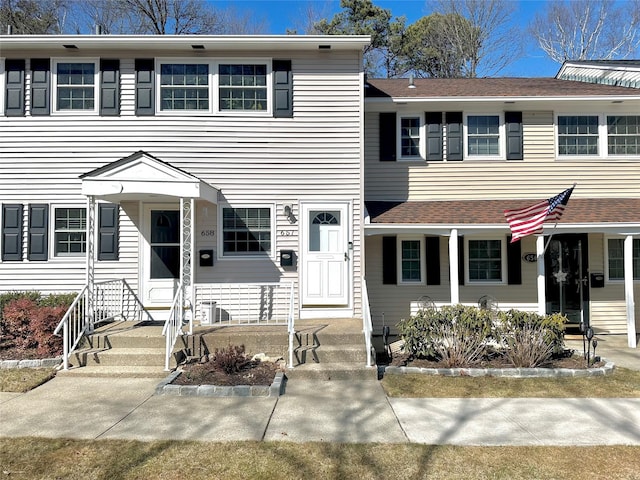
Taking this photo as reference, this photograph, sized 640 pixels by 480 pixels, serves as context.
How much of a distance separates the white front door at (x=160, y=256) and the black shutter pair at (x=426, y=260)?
4.58 m

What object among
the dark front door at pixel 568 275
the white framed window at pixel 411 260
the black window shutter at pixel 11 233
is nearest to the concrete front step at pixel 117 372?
the black window shutter at pixel 11 233

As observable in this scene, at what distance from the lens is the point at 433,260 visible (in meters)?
9.79

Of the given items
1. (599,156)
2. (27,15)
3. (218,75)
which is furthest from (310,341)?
(27,15)

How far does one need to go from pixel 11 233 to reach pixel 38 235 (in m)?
0.57

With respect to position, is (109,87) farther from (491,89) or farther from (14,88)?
(491,89)

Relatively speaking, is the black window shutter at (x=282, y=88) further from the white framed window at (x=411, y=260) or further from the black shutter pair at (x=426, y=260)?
the white framed window at (x=411, y=260)

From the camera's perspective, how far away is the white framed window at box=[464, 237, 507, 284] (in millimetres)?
9875

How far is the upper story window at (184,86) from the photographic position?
8.66 meters

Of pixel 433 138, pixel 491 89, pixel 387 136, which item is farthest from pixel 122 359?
pixel 491 89

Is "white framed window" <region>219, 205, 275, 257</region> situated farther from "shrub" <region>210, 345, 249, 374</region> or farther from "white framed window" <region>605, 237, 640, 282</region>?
"white framed window" <region>605, 237, 640, 282</region>

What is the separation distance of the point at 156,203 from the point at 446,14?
21827 millimetres

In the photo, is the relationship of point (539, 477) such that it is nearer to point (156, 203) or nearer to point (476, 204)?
point (476, 204)

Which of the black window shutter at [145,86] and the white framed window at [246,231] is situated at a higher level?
the black window shutter at [145,86]

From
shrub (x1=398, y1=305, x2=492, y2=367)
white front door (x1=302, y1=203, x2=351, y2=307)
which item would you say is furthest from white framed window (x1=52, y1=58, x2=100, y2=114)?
shrub (x1=398, y1=305, x2=492, y2=367)
